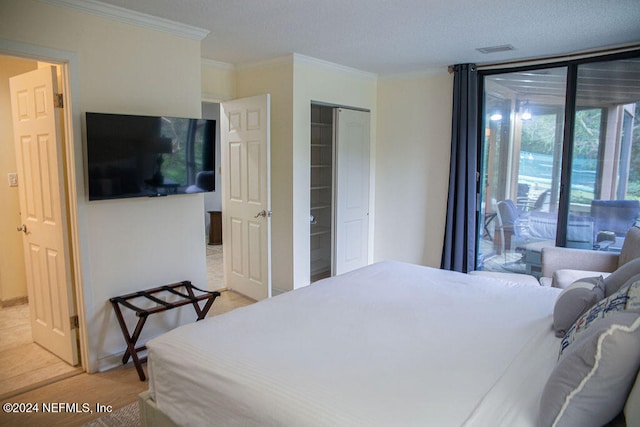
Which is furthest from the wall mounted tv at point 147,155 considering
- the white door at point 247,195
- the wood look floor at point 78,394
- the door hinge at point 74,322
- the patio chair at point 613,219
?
the patio chair at point 613,219

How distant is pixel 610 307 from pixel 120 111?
3.05 meters

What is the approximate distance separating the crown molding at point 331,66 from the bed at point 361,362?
2.57 metres

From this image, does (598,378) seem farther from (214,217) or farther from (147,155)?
(214,217)

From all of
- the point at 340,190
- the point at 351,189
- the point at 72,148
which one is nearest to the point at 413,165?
the point at 351,189

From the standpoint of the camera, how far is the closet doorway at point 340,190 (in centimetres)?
473

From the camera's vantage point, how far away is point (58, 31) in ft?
8.67

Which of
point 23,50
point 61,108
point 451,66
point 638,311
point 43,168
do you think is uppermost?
point 451,66

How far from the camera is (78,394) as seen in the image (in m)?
2.67

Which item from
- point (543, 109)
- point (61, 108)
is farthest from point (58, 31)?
point (543, 109)

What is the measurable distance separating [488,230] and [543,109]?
1358 mm

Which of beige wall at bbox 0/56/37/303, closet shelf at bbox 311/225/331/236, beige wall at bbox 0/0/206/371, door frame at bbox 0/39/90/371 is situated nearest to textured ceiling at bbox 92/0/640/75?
beige wall at bbox 0/0/206/371

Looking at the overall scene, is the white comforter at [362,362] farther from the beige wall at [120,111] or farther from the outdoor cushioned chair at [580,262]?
the beige wall at [120,111]

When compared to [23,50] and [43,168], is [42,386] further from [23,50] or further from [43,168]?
[23,50]

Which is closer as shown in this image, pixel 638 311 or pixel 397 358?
pixel 638 311
